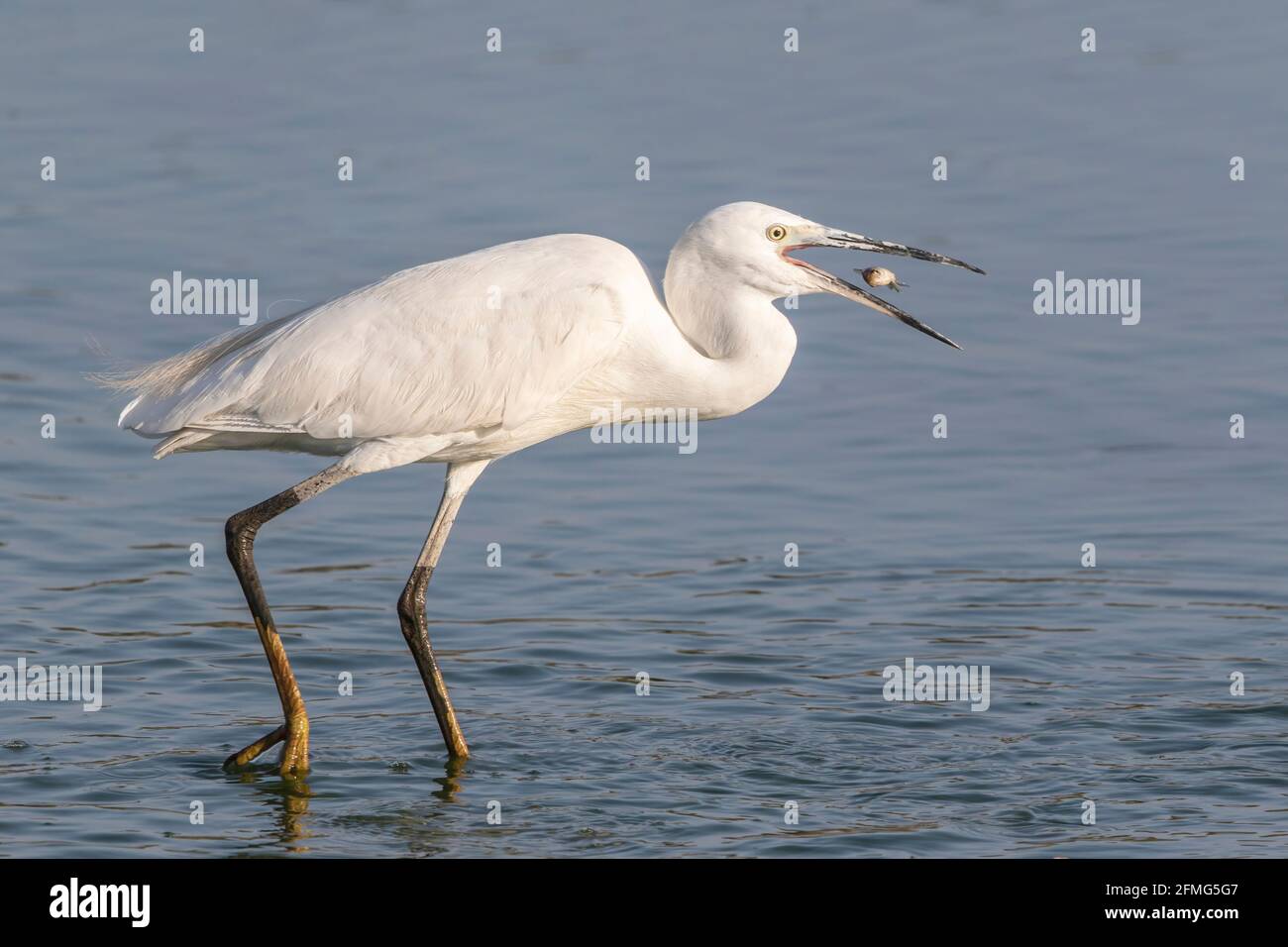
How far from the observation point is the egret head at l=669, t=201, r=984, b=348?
897 cm

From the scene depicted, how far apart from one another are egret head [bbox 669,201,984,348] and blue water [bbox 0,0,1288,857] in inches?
81.2

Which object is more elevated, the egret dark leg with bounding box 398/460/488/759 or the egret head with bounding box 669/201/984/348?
the egret head with bounding box 669/201/984/348

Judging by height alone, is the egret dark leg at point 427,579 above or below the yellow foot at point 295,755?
above

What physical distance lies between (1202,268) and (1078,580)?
5.47 m

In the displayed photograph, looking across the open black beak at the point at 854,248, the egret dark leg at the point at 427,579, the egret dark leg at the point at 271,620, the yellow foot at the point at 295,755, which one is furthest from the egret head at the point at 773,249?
the yellow foot at the point at 295,755

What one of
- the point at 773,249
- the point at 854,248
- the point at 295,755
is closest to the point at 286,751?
the point at 295,755

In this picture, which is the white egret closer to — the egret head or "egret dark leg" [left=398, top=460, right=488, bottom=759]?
the egret head

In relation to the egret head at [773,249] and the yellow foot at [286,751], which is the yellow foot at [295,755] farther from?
the egret head at [773,249]

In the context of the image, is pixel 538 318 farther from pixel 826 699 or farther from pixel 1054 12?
pixel 1054 12

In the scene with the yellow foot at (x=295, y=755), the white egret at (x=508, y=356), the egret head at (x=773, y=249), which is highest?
the egret head at (x=773, y=249)

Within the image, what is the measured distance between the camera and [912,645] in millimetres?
11031

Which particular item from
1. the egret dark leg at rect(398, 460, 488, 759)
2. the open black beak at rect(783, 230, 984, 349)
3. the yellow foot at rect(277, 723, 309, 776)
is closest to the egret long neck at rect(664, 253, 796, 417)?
the open black beak at rect(783, 230, 984, 349)

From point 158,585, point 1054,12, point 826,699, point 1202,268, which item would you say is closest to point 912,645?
point 826,699

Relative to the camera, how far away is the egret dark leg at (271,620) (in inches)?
364
